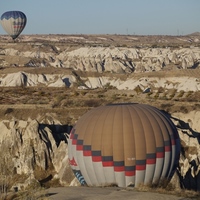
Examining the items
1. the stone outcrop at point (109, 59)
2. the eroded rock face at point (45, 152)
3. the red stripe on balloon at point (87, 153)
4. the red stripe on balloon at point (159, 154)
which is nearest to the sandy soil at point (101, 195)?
the red stripe on balloon at point (87, 153)

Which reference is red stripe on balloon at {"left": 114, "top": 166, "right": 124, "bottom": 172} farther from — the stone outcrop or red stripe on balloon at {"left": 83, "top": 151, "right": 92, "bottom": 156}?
the stone outcrop

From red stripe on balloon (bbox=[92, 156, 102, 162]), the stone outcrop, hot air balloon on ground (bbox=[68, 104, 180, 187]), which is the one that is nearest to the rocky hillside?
hot air balloon on ground (bbox=[68, 104, 180, 187])

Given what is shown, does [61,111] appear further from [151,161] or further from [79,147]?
[151,161]

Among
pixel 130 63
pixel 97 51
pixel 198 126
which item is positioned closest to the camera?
pixel 198 126

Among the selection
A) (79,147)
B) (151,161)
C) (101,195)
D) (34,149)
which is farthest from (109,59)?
(101,195)

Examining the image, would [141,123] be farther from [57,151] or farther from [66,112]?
[66,112]
